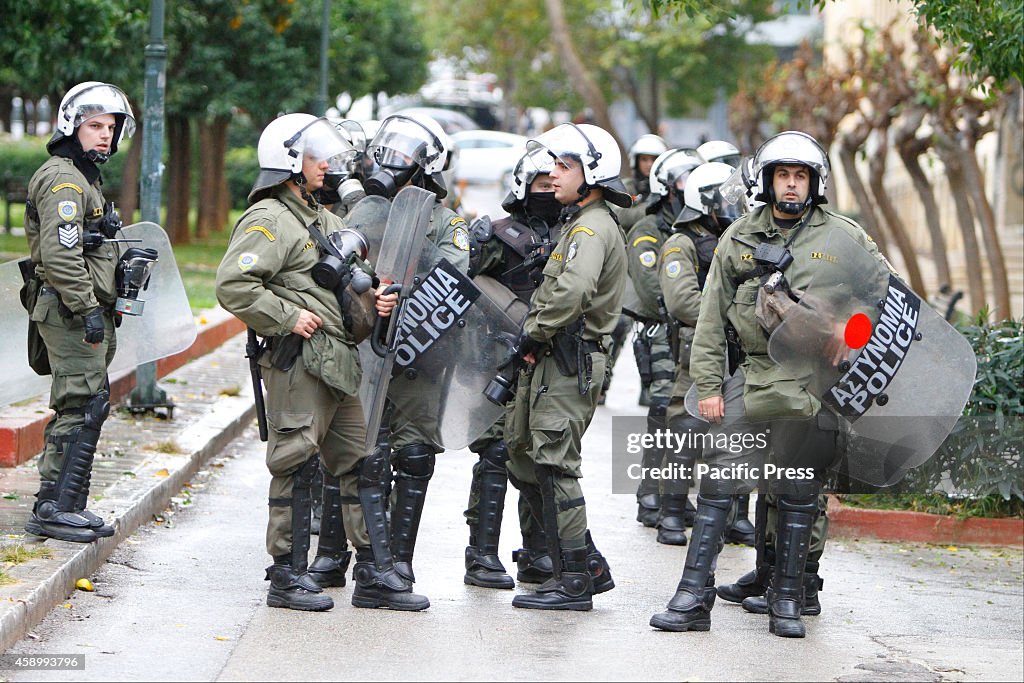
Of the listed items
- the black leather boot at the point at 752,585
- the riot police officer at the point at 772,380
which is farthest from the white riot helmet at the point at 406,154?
the black leather boot at the point at 752,585

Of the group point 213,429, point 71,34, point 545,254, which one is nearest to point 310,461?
point 545,254

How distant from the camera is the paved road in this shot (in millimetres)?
5387

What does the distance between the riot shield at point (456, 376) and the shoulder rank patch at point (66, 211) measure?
1.50 m

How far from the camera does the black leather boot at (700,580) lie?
603cm

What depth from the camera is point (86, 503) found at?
6902 mm

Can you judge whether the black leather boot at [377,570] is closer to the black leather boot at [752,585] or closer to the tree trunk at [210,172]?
the black leather boot at [752,585]

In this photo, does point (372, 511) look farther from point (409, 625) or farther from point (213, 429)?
point (213, 429)

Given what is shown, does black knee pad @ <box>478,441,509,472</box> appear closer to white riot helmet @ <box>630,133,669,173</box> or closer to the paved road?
the paved road

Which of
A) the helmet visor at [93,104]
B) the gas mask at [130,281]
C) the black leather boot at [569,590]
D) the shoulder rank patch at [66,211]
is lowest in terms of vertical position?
the black leather boot at [569,590]

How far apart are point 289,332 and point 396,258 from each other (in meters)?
0.69

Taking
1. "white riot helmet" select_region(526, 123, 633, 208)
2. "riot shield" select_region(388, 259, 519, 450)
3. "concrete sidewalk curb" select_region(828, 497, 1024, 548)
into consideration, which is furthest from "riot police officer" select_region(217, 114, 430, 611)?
"concrete sidewalk curb" select_region(828, 497, 1024, 548)

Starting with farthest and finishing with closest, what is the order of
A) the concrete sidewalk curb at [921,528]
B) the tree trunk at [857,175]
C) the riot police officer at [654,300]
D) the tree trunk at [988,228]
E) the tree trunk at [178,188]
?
the tree trunk at [178,188] < the tree trunk at [857,175] < the tree trunk at [988,228] < the riot police officer at [654,300] < the concrete sidewalk curb at [921,528]

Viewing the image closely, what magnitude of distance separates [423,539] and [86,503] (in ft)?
5.57

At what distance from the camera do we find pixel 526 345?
621cm
